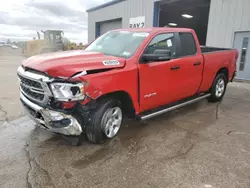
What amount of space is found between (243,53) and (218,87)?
5183 millimetres

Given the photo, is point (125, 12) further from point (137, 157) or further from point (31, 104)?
point (137, 157)

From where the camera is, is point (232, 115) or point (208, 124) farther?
point (232, 115)

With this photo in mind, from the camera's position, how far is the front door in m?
9.91

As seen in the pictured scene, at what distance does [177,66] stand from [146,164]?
2.12 metres

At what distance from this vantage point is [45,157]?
3.23 meters

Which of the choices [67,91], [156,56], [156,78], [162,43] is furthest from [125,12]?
[67,91]

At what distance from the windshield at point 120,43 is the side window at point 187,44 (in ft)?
3.41

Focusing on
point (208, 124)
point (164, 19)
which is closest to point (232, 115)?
point (208, 124)

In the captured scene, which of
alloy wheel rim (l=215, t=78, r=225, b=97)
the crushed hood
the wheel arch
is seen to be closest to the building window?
the wheel arch

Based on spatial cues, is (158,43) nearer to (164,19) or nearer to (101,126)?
(101,126)

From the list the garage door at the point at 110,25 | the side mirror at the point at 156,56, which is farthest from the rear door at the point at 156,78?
the garage door at the point at 110,25

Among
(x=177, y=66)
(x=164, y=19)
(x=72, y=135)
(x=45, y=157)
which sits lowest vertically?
(x=45, y=157)

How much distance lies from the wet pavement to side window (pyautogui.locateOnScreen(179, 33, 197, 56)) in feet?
4.77

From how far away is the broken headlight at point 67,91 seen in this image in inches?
117
